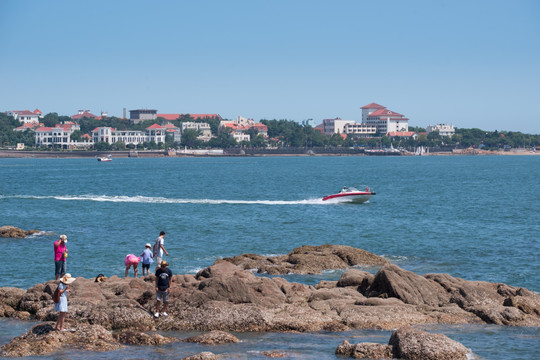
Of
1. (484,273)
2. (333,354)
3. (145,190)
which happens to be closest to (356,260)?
(484,273)

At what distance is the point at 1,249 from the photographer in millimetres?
35438

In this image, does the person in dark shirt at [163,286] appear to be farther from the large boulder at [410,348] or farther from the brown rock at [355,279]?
the brown rock at [355,279]

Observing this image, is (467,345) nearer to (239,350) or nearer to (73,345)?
(239,350)

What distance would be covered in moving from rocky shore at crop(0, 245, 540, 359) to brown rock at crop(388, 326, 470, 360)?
2.80 metres

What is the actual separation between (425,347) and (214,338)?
17.0 ft

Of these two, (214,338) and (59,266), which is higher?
(59,266)

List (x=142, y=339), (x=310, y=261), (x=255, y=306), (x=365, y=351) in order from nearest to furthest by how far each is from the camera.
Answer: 1. (x=365, y=351)
2. (x=142, y=339)
3. (x=255, y=306)
4. (x=310, y=261)

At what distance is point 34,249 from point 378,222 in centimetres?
2357

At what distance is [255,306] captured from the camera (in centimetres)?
2047

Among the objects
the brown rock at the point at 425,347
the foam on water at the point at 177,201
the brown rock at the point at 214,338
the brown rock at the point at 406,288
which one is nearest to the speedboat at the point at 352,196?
the foam on water at the point at 177,201

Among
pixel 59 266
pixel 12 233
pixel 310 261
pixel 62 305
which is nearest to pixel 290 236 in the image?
pixel 310 261

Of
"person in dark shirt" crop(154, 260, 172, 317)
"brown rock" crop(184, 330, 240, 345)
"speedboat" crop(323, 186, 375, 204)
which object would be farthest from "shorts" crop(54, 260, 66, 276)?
"speedboat" crop(323, 186, 375, 204)

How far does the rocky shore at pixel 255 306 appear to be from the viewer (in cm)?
1952

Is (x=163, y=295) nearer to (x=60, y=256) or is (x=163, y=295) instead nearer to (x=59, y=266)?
(x=60, y=256)
